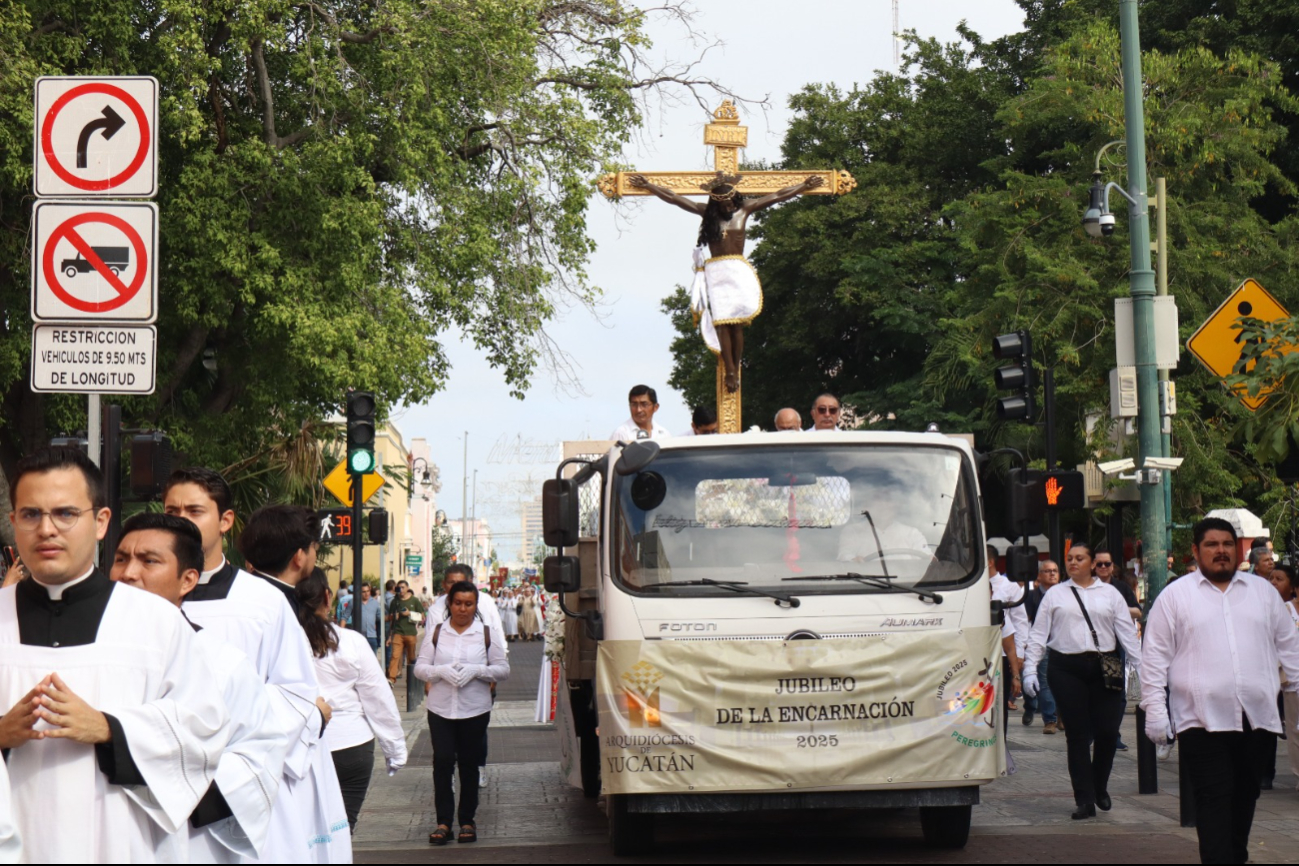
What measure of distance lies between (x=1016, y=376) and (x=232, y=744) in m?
12.9

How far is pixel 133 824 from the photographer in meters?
4.42

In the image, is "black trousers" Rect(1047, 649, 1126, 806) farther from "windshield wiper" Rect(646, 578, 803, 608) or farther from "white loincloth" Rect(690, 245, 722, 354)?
"white loincloth" Rect(690, 245, 722, 354)

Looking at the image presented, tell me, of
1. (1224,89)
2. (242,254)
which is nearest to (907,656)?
(242,254)

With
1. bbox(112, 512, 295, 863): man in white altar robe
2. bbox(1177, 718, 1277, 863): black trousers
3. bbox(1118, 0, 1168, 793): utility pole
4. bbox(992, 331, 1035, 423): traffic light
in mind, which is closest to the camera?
bbox(112, 512, 295, 863): man in white altar robe

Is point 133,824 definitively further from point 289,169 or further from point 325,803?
point 289,169

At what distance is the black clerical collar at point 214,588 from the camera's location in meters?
5.61

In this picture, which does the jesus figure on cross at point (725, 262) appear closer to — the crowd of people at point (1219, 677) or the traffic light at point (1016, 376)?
the traffic light at point (1016, 376)

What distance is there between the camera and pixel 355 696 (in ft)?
28.8

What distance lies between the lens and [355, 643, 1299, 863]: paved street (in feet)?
34.6

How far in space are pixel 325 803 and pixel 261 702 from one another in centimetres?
108

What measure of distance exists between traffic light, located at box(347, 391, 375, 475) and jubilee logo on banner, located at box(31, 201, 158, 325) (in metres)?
9.50

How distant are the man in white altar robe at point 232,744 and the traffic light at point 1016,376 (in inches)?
483

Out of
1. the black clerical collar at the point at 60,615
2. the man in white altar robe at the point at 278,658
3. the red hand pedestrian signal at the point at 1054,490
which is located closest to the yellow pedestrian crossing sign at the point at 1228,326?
the red hand pedestrian signal at the point at 1054,490

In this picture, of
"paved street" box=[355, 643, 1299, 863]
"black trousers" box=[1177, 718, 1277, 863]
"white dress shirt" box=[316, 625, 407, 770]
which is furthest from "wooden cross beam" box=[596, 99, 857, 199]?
"black trousers" box=[1177, 718, 1277, 863]
